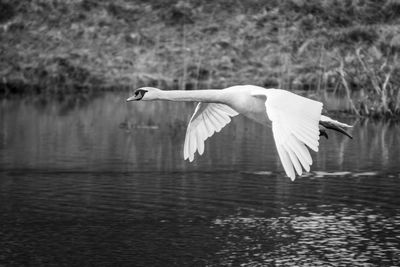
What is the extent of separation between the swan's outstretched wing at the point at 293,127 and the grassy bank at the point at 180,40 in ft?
89.1

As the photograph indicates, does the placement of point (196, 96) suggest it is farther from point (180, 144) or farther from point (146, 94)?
point (180, 144)

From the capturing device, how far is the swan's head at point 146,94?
1448 cm

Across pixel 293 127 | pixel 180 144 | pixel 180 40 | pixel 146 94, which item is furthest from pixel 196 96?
pixel 180 40

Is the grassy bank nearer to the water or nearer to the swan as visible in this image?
the water

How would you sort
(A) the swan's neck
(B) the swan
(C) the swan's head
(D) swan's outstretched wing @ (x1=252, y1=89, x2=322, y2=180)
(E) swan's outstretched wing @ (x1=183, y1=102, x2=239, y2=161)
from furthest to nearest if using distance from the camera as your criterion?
(E) swan's outstretched wing @ (x1=183, y1=102, x2=239, y2=161) < (C) the swan's head < (A) the swan's neck < (B) the swan < (D) swan's outstretched wing @ (x1=252, y1=89, x2=322, y2=180)

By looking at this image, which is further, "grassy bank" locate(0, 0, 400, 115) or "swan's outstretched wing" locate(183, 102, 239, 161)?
"grassy bank" locate(0, 0, 400, 115)

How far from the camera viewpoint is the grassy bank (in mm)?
43688

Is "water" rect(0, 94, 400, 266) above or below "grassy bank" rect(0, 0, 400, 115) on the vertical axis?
below

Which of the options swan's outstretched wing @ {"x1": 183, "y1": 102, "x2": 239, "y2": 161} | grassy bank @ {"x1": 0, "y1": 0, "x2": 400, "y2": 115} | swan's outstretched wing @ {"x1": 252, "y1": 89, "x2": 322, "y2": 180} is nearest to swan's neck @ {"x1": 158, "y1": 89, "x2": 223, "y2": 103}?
swan's outstretched wing @ {"x1": 183, "y1": 102, "x2": 239, "y2": 161}

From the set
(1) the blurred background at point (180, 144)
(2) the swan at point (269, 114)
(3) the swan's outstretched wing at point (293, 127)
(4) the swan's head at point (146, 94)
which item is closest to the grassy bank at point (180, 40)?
(1) the blurred background at point (180, 144)

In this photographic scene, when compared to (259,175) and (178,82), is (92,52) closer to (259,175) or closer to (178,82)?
(178,82)

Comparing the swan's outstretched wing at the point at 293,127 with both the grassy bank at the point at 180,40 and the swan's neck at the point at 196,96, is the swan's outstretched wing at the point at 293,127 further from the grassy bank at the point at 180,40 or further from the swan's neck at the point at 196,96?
the grassy bank at the point at 180,40

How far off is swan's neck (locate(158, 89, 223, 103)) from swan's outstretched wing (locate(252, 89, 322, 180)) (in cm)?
103

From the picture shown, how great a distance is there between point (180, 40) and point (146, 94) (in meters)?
33.4
